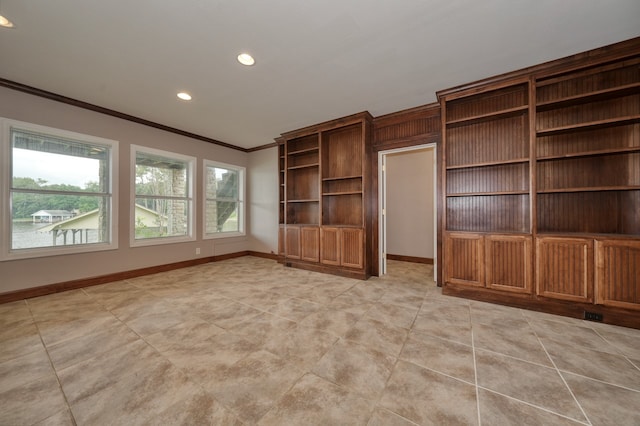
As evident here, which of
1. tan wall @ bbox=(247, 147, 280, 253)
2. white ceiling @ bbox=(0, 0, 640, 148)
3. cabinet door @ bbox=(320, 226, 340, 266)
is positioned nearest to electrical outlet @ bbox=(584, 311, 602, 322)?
white ceiling @ bbox=(0, 0, 640, 148)

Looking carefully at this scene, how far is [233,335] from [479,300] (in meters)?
2.90

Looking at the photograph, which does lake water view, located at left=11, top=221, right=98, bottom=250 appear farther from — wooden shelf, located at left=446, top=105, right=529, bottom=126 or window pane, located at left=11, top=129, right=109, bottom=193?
wooden shelf, located at left=446, top=105, right=529, bottom=126

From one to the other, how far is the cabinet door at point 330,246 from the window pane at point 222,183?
2.84 m

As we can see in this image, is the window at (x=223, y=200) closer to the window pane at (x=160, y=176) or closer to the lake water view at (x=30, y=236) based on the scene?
the window pane at (x=160, y=176)

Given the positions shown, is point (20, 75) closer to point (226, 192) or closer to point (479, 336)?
point (226, 192)

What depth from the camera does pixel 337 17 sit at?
6.39 feet

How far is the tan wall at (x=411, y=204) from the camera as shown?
4.95 m

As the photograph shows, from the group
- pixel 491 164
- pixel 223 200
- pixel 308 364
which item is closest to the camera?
pixel 308 364

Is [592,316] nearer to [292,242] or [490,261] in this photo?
[490,261]

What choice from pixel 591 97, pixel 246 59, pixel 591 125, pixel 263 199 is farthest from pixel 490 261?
pixel 263 199

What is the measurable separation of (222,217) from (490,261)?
17.2 feet

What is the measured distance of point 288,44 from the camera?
2.25 meters

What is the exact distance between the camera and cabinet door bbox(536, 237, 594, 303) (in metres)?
2.34

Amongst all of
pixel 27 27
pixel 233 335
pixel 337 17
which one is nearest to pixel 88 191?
pixel 27 27
